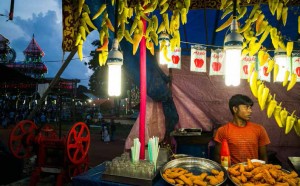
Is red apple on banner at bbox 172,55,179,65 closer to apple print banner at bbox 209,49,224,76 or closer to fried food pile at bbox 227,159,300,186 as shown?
apple print banner at bbox 209,49,224,76

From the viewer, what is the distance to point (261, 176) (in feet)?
8.23

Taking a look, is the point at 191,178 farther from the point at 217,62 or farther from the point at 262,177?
the point at 217,62

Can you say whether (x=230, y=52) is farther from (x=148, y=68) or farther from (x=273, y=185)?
(x=148, y=68)

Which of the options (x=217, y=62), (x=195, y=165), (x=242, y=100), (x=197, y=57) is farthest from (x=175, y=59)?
(x=195, y=165)

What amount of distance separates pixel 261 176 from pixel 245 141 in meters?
1.42

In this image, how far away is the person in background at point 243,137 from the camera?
3881mm

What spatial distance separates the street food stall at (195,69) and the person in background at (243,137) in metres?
0.37

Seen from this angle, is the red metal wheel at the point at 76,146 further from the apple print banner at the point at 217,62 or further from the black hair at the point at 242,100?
the apple print banner at the point at 217,62

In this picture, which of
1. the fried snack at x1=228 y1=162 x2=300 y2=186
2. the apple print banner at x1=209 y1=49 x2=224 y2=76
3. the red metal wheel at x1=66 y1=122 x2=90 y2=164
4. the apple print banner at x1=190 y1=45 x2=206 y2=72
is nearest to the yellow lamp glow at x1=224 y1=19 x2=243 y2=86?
the fried snack at x1=228 y1=162 x2=300 y2=186

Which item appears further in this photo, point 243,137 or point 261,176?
point 243,137

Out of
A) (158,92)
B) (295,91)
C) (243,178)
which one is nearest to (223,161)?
(243,178)

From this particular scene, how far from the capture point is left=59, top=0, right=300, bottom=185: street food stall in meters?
2.76

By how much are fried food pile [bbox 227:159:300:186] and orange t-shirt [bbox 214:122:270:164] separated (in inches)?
44.1

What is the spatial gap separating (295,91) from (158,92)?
4197mm
